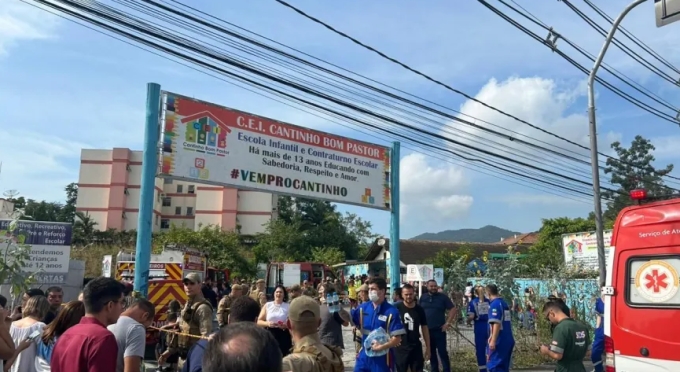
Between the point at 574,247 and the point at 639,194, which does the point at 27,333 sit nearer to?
the point at 639,194

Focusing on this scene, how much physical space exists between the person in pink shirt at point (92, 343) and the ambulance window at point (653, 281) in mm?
5060

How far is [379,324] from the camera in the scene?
287 inches

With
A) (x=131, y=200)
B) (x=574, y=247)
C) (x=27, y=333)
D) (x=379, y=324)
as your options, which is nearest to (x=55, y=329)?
(x=27, y=333)

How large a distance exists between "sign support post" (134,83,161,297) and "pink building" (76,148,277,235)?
57273 millimetres

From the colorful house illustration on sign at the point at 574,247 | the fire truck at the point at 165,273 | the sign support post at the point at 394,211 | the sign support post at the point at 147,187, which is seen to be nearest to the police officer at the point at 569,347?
the fire truck at the point at 165,273

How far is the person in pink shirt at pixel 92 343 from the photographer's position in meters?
3.58

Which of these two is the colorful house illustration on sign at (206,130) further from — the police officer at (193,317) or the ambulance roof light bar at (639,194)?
the ambulance roof light bar at (639,194)

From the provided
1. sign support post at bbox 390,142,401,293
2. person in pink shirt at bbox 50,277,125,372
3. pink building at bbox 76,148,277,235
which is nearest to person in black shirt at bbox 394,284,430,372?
sign support post at bbox 390,142,401,293

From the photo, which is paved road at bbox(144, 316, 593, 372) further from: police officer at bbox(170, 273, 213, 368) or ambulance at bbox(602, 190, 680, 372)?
ambulance at bbox(602, 190, 680, 372)

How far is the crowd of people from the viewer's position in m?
2.03

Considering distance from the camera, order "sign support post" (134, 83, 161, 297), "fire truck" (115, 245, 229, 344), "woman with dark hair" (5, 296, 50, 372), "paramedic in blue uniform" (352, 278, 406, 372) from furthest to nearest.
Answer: "fire truck" (115, 245, 229, 344)
"sign support post" (134, 83, 161, 297)
"paramedic in blue uniform" (352, 278, 406, 372)
"woman with dark hair" (5, 296, 50, 372)

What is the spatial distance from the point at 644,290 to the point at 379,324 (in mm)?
3073

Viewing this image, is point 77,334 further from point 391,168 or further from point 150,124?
point 391,168

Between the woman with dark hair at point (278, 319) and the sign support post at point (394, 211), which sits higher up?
the sign support post at point (394, 211)
